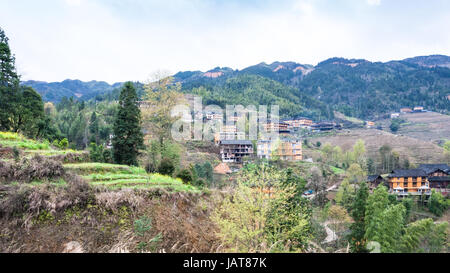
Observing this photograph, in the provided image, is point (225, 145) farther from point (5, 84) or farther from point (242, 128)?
point (5, 84)

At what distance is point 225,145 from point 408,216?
33961 millimetres

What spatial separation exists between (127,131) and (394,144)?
77.9 metres

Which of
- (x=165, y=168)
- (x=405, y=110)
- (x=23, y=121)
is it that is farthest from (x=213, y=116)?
(x=405, y=110)

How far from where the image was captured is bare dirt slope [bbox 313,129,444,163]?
2449 inches

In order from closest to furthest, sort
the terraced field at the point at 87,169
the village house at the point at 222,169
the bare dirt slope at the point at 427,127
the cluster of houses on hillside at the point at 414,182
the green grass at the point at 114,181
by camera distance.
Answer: the green grass at the point at 114,181
the terraced field at the point at 87,169
the cluster of houses on hillside at the point at 414,182
the village house at the point at 222,169
the bare dirt slope at the point at 427,127

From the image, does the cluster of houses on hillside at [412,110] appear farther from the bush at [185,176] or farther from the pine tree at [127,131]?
the pine tree at [127,131]

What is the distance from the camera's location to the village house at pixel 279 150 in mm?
53109

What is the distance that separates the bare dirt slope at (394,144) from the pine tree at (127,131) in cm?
6097

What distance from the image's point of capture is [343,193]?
1457 inches

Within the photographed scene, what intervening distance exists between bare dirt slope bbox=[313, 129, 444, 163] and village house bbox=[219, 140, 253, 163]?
32.0m

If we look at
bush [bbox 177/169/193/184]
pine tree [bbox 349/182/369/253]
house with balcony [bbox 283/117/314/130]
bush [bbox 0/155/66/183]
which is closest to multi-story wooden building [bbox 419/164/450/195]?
pine tree [bbox 349/182/369/253]

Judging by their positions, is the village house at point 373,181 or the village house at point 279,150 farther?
the village house at point 279,150

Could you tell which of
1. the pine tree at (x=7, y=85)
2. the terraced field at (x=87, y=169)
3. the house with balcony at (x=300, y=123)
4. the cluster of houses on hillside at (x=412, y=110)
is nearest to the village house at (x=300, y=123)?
the house with balcony at (x=300, y=123)
